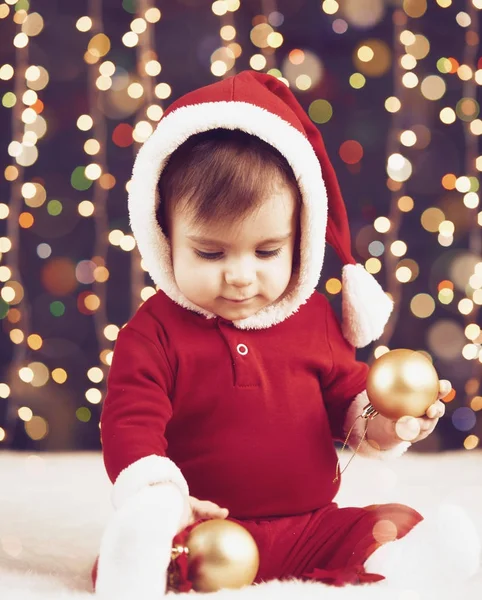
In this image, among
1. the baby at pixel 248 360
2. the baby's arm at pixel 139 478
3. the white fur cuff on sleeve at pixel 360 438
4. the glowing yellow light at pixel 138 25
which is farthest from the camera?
the glowing yellow light at pixel 138 25

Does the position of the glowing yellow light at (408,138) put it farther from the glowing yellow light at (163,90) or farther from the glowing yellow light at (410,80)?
the glowing yellow light at (163,90)

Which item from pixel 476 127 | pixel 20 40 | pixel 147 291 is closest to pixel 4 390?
pixel 147 291

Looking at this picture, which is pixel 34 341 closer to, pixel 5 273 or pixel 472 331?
pixel 5 273

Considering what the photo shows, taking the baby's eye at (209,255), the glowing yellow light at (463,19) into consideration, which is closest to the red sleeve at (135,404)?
the baby's eye at (209,255)

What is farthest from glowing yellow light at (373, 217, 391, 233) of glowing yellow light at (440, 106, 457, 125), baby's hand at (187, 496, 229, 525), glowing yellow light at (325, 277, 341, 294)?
baby's hand at (187, 496, 229, 525)

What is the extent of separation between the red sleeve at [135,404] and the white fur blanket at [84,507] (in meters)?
0.14

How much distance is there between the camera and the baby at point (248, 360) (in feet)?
2.59

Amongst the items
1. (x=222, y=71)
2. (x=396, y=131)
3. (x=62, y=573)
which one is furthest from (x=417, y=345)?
(x=62, y=573)

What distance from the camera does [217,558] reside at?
73 cm

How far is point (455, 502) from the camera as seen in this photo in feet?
3.76

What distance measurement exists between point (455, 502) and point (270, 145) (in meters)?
0.63

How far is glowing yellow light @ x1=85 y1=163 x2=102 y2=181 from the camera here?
1600mm

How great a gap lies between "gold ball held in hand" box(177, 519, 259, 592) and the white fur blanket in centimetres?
2

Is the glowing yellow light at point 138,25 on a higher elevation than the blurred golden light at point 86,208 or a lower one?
higher
